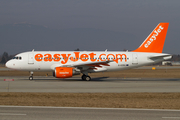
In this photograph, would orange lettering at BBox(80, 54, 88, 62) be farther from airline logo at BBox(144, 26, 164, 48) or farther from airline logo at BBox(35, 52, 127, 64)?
airline logo at BBox(144, 26, 164, 48)

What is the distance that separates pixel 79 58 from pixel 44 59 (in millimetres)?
4793

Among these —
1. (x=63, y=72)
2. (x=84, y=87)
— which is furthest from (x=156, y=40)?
(x=84, y=87)

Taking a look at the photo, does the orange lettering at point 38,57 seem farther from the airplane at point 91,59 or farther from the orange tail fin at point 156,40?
the orange tail fin at point 156,40

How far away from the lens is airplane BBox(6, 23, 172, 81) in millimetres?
30672

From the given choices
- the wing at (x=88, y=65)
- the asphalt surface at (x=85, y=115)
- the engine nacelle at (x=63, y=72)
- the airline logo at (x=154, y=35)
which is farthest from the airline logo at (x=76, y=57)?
the asphalt surface at (x=85, y=115)

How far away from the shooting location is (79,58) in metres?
31.6

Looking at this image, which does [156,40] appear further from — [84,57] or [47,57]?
[47,57]

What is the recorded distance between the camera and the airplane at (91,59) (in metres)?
30.7

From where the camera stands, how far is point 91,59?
31.7 meters

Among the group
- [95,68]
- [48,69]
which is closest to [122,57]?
[95,68]

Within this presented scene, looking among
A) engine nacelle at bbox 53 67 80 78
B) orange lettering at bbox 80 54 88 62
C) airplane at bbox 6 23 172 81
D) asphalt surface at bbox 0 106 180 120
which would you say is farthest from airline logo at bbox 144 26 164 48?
asphalt surface at bbox 0 106 180 120

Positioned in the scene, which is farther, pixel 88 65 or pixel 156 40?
pixel 156 40

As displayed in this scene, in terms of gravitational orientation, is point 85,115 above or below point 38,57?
below

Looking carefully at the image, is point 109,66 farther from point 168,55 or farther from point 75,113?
point 75,113
